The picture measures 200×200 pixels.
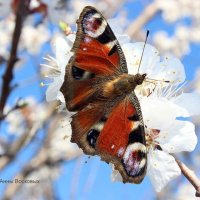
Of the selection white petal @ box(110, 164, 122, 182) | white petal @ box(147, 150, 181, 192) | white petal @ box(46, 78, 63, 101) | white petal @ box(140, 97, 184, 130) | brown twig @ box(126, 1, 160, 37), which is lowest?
brown twig @ box(126, 1, 160, 37)

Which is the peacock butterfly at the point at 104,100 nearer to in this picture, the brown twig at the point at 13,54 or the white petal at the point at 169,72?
the white petal at the point at 169,72

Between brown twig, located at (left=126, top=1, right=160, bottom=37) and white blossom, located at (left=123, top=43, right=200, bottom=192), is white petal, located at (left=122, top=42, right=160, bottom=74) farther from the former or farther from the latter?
brown twig, located at (left=126, top=1, right=160, bottom=37)

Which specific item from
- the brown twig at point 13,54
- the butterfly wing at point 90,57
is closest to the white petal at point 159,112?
the butterfly wing at point 90,57

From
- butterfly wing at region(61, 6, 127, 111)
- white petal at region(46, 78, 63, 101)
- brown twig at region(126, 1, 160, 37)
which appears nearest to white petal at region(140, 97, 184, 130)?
butterfly wing at region(61, 6, 127, 111)

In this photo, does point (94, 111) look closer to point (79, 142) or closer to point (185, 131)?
point (79, 142)

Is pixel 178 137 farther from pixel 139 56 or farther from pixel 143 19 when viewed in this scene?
pixel 143 19

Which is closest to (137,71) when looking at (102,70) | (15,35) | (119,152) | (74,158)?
(102,70)

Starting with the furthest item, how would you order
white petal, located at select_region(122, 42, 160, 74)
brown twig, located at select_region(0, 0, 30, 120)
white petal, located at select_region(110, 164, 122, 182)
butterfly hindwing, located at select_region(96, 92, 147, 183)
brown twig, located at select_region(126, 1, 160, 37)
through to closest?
brown twig, located at select_region(126, 1, 160, 37), brown twig, located at select_region(0, 0, 30, 120), white petal, located at select_region(122, 42, 160, 74), white petal, located at select_region(110, 164, 122, 182), butterfly hindwing, located at select_region(96, 92, 147, 183)

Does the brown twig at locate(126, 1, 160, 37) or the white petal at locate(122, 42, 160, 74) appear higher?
the white petal at locate(122, 42, 160, 74)
